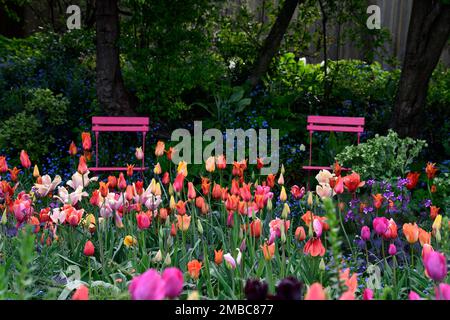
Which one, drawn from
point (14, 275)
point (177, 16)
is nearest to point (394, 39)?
point (177, 16)

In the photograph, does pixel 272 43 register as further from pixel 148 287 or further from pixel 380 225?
pixel 148 287

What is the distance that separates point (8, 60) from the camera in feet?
23.1

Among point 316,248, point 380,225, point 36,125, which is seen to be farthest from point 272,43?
point 316,248

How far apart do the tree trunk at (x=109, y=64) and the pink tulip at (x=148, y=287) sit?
16.4ft

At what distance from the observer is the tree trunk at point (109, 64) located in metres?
5.80

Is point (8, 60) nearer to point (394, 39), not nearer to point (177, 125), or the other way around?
point (177, 125)

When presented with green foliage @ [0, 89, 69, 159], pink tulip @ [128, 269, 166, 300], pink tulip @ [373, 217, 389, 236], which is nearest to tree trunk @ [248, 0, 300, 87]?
green foliage @ [0, 89, 69, 159]

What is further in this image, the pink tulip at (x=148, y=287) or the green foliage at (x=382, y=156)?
the green foliage at (x=382, y=156)

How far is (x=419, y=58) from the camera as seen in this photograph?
17.8 ft

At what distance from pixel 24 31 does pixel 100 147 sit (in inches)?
210

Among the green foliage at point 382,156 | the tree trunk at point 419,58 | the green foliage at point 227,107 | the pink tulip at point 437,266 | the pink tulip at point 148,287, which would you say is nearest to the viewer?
the pink tulip at point 148,287

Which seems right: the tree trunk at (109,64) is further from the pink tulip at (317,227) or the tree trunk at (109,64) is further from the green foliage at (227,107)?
the pink tulip at (317,227)

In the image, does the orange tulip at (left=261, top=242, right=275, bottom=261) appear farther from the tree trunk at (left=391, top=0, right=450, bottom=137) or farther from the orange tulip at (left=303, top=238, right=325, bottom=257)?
the tree trunk at (left=391, top=0, right=450, bottom=137)

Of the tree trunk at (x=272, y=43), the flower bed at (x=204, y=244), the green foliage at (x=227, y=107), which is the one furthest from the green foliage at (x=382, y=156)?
the tree trunk at (x=272, y=43)
